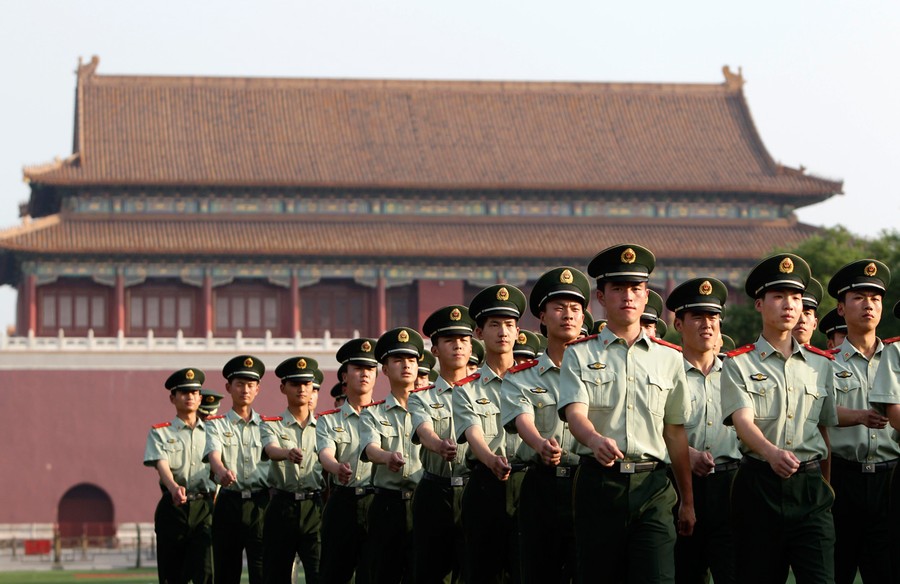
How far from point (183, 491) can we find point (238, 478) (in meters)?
0.41

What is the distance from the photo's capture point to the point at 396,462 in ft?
30.6

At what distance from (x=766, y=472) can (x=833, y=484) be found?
137cm

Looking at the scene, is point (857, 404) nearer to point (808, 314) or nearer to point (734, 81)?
point (808, 314)

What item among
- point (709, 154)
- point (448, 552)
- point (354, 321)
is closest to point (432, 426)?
point (448, 552)

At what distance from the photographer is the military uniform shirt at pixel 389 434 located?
10070 millimetres

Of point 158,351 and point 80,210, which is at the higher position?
point 80,210

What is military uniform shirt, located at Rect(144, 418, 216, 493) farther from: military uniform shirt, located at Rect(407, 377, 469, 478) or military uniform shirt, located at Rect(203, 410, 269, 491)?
military uniform shirt, located at Rect(407, 377, 469, 478)

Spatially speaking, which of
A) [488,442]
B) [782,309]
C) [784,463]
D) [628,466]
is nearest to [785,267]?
[782,309]

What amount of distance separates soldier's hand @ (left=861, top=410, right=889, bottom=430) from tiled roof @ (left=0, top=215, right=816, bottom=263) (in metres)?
30.4

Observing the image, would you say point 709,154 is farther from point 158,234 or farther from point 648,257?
point 648,257

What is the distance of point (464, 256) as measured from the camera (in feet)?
128

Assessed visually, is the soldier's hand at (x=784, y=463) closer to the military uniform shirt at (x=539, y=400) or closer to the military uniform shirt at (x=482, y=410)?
the military uniform shirt at (x=539, y=400)

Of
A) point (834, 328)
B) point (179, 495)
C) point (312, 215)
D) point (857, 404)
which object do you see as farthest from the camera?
point (312, 215)

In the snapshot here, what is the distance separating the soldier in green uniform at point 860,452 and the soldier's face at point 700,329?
2.22 feet
